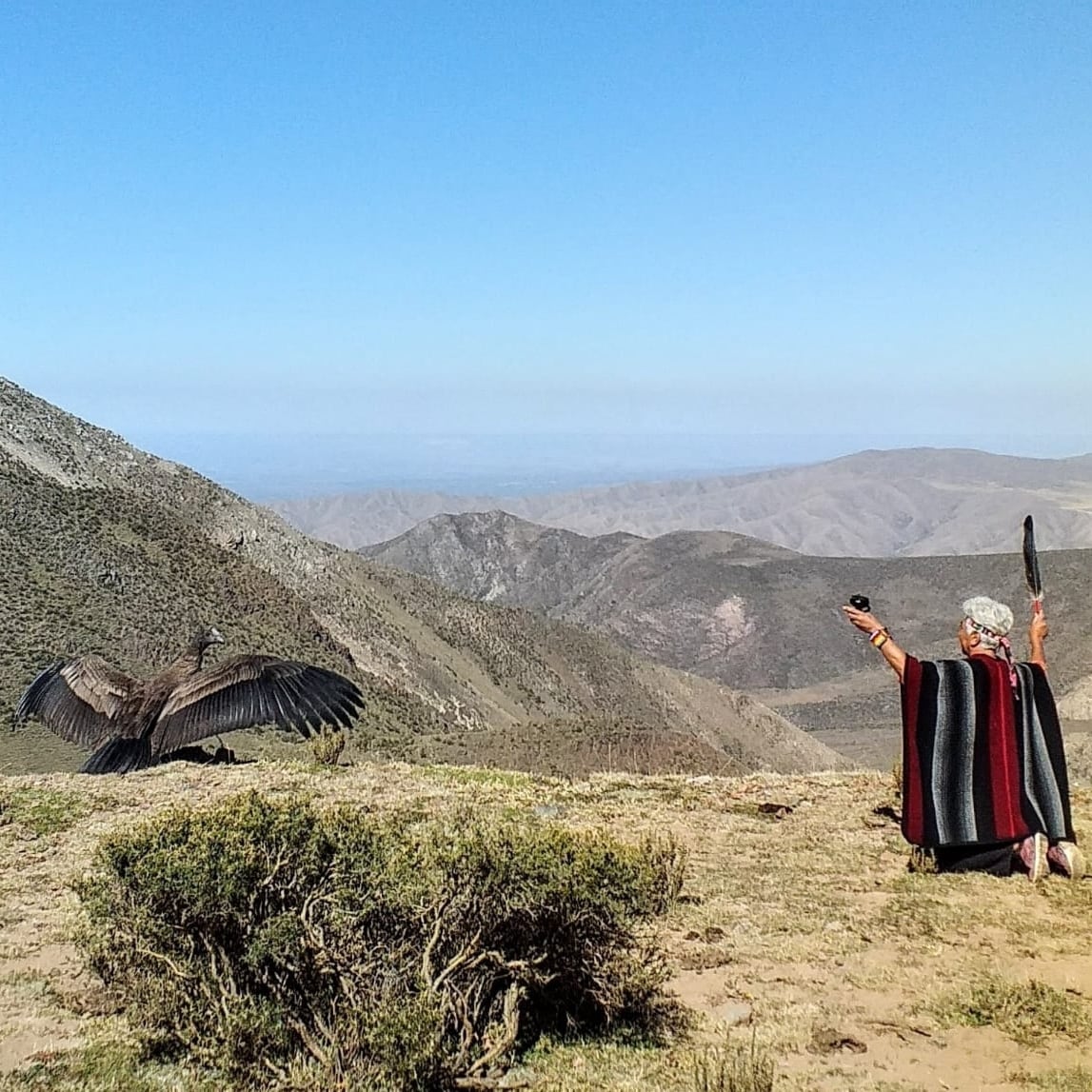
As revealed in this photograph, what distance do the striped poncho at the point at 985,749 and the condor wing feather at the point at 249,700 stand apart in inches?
171

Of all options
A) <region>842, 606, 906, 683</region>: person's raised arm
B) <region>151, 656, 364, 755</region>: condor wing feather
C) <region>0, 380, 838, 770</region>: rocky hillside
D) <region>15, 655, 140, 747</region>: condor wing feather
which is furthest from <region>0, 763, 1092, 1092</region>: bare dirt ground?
<region>0, 380, 838, 770</region>: rocky hillside

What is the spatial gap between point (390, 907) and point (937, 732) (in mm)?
3752

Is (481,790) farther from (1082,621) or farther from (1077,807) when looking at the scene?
(1082,621)

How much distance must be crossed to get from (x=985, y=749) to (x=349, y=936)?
13.4 ft

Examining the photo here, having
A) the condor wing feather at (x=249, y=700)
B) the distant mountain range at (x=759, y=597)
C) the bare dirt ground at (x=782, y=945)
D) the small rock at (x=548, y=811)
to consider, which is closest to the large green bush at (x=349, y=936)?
the bare dirt ground at (x=782, y=945)

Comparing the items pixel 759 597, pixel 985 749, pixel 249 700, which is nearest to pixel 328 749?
pixel 249 700

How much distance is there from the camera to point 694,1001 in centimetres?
515

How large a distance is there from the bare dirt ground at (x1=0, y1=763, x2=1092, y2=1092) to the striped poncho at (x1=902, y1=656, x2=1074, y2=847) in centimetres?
43

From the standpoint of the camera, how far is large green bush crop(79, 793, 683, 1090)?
418cm

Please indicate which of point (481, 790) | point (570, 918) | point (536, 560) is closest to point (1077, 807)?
point (481, 790)

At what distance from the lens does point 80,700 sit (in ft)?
32.8

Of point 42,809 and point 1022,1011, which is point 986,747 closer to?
point 1022,1011

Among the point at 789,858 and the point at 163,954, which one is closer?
the point at 163,954

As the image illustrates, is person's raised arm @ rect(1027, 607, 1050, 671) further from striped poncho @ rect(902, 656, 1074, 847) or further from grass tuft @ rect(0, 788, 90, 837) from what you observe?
grass tuft @ rect(0, 788, 90, 837)
